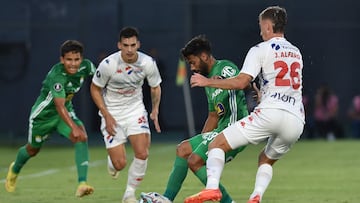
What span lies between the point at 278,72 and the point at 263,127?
1.82 feet

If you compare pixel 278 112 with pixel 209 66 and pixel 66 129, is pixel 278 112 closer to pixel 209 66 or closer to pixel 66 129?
pixel 209 66

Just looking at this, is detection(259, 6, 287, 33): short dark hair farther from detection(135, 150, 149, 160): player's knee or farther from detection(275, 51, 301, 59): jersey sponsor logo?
detection(135, 150, 149, 160): player's knee

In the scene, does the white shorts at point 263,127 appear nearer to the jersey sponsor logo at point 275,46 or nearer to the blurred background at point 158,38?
the jersey sponsor logo at point 275,46

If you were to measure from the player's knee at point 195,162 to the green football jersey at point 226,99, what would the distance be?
0.44 metres

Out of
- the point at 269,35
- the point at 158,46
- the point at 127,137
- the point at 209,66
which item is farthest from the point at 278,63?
the point at 158,46

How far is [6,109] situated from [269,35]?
67.6 ft

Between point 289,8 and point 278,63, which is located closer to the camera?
point 278,63

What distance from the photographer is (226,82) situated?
9969 mm

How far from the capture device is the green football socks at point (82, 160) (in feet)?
43.8

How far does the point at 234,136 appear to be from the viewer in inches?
404

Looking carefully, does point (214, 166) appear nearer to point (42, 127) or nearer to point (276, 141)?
point (276, 141)

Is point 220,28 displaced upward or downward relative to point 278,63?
downward

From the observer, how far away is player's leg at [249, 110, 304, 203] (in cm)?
1021

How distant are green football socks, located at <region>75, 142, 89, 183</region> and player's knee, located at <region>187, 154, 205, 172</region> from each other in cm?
261
